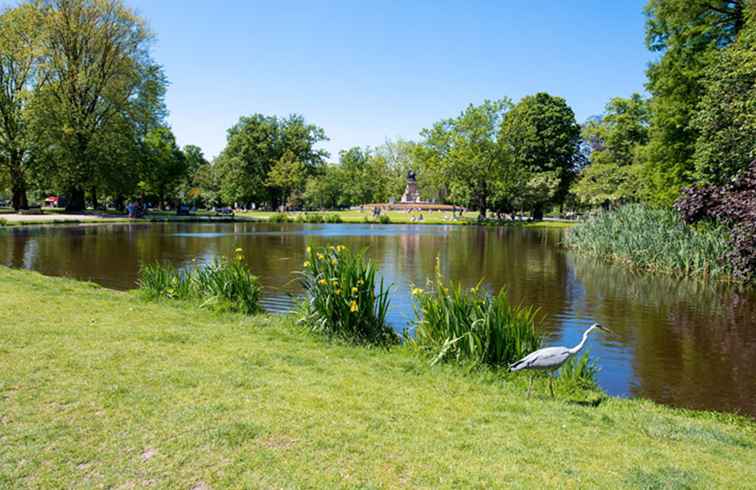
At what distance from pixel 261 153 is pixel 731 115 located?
6396 centimetres

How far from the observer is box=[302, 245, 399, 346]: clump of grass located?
7383 mm

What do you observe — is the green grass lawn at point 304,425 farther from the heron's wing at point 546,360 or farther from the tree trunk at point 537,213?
the tree trunk at point 537,213

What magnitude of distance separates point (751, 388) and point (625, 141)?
40.3m

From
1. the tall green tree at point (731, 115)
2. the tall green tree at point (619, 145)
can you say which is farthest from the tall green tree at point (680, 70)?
the tall green tree at point (619, 145)

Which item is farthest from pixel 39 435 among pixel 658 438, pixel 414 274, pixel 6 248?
pixel 6 248

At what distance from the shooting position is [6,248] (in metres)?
20.7

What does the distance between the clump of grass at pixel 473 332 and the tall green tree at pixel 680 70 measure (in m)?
19.0

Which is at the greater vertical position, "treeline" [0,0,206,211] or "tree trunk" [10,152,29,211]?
"treeline" [0,0,206,211]

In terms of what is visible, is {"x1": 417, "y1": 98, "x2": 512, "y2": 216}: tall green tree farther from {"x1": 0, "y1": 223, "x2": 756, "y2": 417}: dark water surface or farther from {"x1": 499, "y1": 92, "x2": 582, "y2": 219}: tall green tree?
{"x1": 0, "y1": 223, "x2": 756, "y2": 417}: dark water surface

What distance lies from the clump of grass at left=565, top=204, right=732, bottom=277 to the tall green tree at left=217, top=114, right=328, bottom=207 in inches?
2136

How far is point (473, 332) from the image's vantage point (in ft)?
21.4

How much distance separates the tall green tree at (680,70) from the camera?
22.5 m

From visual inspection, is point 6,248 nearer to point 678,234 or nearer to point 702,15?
point 678,234

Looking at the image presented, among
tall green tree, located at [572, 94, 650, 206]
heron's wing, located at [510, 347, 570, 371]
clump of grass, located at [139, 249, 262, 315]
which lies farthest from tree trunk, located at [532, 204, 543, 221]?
heron's wing, located at [510, 347, 570, 371]
